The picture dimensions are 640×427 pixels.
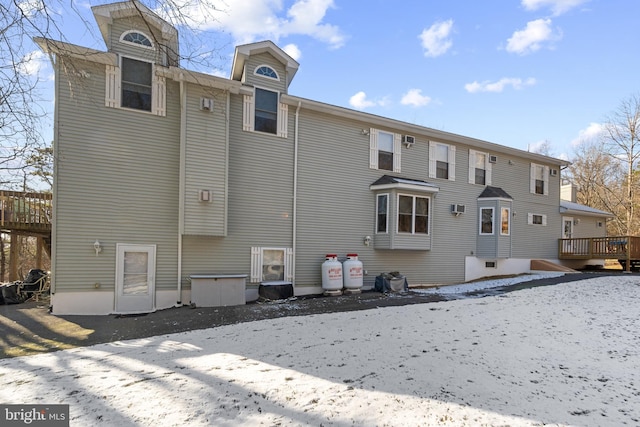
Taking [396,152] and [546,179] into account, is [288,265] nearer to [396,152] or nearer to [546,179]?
[396,152]

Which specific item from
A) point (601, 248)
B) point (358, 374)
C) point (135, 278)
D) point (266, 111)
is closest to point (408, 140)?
point (266, 111)

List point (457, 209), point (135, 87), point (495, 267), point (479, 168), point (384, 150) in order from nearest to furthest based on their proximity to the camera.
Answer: point (135, 87) < point (384, 150) < point (457, 209) < point (479, 168) < point (495, 267)

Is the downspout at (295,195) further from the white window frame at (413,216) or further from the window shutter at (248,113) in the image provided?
the white window frame at (413,216)

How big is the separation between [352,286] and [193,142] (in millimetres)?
6336

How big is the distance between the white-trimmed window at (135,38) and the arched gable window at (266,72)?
2.95m

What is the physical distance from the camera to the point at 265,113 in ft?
34.6

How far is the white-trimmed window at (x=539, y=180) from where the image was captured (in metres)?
16.1

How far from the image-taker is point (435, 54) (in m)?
14.3

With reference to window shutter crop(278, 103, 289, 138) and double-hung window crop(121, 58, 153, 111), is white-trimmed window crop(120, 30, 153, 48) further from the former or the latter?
window shutter crop(278, 103, 289, 138)

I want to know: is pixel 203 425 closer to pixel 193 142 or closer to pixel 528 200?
pixel 193 142

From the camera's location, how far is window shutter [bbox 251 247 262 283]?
10.2 meters

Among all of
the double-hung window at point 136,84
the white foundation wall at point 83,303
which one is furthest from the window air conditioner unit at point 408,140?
the white foundation wall at point 83,303

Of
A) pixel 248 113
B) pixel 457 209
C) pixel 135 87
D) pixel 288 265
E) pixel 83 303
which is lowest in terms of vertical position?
pixel 83 303

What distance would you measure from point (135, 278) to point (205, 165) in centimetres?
340
